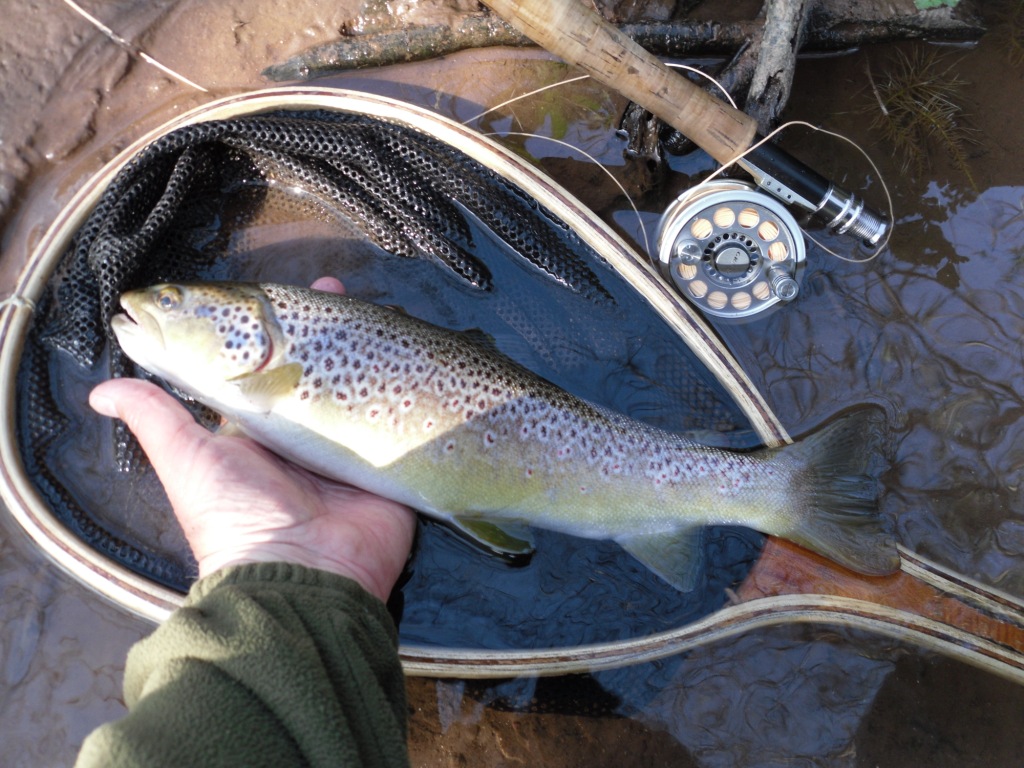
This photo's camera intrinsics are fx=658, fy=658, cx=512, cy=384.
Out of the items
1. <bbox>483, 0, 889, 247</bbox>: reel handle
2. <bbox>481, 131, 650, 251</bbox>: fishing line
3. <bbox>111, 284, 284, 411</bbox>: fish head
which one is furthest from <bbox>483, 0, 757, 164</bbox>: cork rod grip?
<bbox>111, 284, 284, 411</bbox>: fish head

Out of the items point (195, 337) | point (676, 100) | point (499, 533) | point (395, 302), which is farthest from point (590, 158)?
point (195, 337)

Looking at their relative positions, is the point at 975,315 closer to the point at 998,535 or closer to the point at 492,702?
the point at 998,535

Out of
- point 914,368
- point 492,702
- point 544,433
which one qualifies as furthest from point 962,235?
point 492,702

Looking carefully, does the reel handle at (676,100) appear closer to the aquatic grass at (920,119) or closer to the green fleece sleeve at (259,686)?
the aquatic grass at (920,119)

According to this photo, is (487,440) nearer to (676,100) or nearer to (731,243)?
(731,243)

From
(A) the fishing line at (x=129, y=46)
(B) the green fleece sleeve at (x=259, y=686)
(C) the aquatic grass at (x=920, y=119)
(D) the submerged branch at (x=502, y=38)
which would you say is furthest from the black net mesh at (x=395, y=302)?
(C) the aquatic grass at (x=920, y=119)

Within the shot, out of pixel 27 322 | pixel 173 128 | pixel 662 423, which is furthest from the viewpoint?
pixel 662 423

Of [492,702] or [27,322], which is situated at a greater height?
[27,322]
